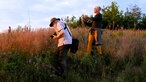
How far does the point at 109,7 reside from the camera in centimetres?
2523

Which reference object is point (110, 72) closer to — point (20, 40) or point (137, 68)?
point (137, 68)

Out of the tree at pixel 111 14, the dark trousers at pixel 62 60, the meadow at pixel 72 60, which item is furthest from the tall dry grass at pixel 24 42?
the tree at pixel 111 14

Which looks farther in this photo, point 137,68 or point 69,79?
point 137,68

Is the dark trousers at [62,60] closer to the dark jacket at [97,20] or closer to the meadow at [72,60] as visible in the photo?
the meadow at [72,60]

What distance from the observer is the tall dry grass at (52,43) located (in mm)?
13539

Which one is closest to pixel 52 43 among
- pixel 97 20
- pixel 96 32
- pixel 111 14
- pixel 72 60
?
pixel 72 60

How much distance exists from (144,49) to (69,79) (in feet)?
13.9

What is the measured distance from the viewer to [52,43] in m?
14.5

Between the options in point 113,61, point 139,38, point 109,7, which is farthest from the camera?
point 109,7


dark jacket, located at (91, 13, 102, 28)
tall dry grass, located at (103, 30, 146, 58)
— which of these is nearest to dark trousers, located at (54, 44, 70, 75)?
dark jacket, located at (91, 13, 102, 28)

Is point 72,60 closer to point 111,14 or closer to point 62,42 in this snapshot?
point 62,42

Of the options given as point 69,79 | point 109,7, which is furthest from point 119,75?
point 109,7

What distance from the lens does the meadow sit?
1212 cm

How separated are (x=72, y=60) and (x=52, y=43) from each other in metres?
1.06
